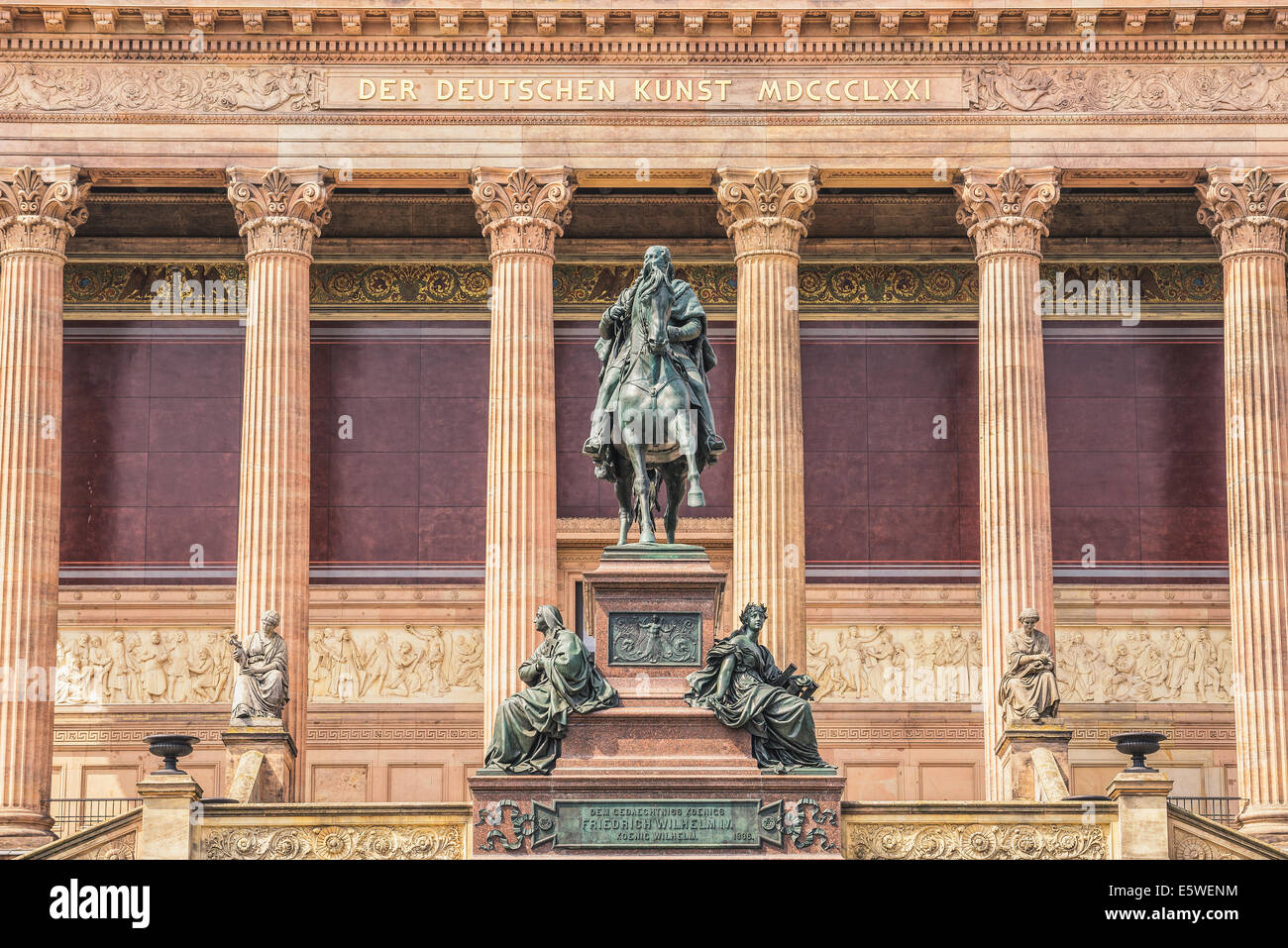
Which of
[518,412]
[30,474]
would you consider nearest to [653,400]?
[518,412]

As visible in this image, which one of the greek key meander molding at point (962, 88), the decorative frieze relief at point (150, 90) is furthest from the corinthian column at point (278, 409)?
the greek key meander molding at point (962, 88)

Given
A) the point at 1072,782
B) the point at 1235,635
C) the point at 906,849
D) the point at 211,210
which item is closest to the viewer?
the point at 906,849

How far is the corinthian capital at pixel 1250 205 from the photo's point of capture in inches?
1638

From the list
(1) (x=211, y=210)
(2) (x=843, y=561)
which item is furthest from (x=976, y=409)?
(1) (x=211, y=210)

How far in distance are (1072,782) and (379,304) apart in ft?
48.5

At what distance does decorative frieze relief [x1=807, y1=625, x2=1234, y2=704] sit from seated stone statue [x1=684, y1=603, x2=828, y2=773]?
714 inches

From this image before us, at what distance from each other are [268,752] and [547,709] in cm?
1094

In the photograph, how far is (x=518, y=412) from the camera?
134ft

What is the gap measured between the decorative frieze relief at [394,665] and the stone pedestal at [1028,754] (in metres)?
11.0

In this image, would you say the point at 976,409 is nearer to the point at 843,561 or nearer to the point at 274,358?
the point at 843,561

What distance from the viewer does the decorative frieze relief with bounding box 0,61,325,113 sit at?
41.8 metres

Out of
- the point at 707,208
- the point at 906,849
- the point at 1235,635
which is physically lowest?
the point at 906,849

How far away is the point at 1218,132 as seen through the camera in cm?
4188

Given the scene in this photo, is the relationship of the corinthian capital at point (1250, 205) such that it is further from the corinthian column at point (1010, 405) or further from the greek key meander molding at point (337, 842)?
the greek key meander molding at point (337, 842)
